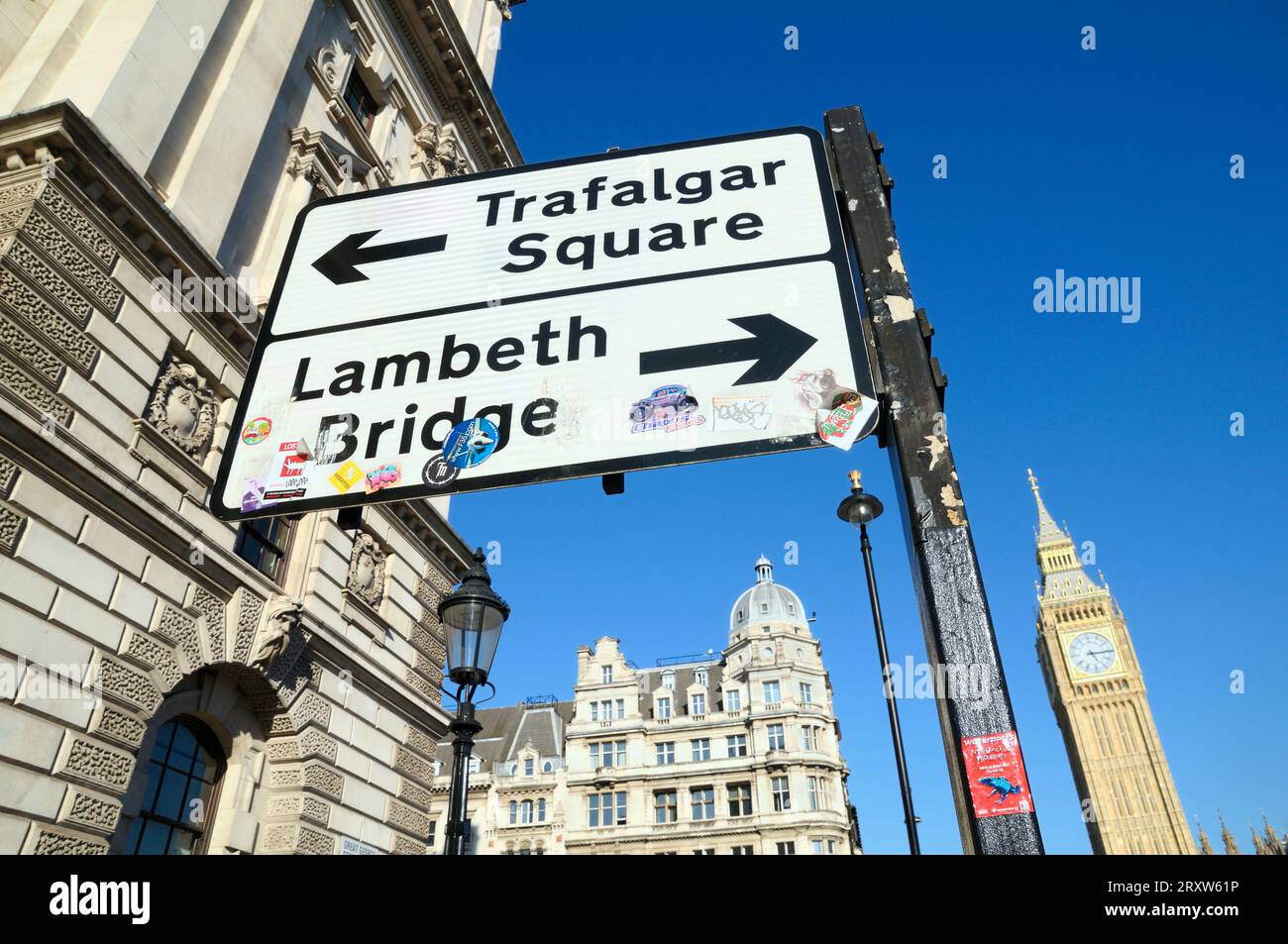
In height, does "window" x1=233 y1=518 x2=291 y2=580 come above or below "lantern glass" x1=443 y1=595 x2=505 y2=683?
above

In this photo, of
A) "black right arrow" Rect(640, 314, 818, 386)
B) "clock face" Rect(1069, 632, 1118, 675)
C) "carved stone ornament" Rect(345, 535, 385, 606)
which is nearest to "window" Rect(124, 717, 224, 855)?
"carved stone ornament" Rect(345, 535, 385, 606)

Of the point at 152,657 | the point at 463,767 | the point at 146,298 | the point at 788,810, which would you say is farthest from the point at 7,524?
the point at 788,810

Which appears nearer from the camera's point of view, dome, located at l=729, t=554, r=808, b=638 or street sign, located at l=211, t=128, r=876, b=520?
street sign, located at l=211, t=128, r=876, b=520

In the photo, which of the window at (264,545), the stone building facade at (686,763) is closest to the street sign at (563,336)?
the window at (264,545)

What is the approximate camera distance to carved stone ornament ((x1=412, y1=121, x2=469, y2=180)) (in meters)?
19.8

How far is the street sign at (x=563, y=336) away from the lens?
2443 millimetres

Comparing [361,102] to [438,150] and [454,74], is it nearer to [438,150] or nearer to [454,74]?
[438,150]

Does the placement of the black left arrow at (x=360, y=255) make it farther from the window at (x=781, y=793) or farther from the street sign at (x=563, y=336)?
the window at (x=781, y=793)

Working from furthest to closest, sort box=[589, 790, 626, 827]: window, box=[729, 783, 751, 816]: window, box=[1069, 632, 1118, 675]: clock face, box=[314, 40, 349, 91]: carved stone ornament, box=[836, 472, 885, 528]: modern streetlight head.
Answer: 1. box=[1069, 632, 1118, 675]: clock face
2. box=[589, 790, 626, 827]: window
3. box=[729, 783, 751, 816]: window
4. box=[314, 40, 349, 91]: carved stone ornament
5. box=[836, 472, 885, 528]: modern streetlight head

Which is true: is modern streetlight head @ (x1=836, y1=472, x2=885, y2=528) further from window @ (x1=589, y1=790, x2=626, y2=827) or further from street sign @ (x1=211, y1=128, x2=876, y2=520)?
window @ (x1=589, y1=790, x2=626, y2=827)

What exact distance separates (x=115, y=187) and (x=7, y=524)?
4.43m

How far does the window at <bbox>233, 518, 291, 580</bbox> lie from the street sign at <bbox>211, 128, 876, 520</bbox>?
10.1 metres

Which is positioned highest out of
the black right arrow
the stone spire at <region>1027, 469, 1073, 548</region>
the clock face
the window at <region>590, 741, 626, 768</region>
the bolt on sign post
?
the stone spire at <region>1027, 469, 1073, 548</region>
